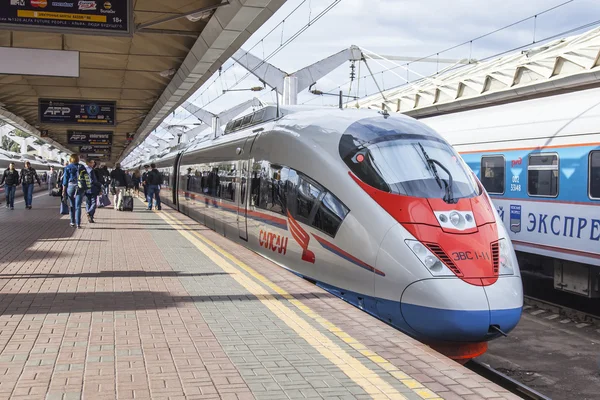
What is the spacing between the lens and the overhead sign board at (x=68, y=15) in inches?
358

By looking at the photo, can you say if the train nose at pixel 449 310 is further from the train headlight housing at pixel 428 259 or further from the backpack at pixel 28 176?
the backpack at pixel 28 176

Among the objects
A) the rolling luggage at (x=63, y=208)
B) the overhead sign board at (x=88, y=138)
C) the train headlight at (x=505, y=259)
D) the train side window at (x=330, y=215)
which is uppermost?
the overhead sign board at (x=88, y=138)

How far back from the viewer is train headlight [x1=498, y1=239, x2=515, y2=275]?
6926 millimetres

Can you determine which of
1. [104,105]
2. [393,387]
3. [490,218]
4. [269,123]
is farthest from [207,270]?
[104,105]

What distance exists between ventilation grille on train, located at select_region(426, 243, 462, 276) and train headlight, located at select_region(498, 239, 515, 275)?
1.82 feet

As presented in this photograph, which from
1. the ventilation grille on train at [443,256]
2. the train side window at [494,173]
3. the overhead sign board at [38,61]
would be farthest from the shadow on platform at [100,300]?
the overhead sign board at [38,61]

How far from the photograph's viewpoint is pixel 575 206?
10102 millimetres

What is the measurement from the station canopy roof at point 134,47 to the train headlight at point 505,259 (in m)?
5.17

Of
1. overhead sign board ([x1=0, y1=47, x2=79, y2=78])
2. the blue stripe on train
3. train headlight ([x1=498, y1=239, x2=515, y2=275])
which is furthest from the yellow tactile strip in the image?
overhead sign board ([x1=0, y1=47, x2=79, y2=78])

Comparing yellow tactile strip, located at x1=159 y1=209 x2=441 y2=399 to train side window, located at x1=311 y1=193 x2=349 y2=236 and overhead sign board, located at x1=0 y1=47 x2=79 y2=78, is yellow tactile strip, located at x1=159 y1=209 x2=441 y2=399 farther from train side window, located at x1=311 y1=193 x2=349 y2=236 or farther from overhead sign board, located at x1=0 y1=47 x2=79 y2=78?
overhead sign board, located at x1=0 y1=47 x2=79 y2=78

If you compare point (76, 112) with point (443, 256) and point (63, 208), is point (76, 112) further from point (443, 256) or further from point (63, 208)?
point (443, 256)

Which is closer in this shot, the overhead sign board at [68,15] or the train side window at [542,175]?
the overhead sign board at [68,15]

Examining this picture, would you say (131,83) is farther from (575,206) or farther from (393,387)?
(393,387)

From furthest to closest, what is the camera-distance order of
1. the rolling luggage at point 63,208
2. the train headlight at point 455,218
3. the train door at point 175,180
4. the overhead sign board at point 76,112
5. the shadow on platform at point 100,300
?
the train door at point 175,180 < the overhead sign board at point 76,112 < the rolling luggage at point 63,208 < the train headlight at point 455,218 < the shadow on platform at point 100,300
